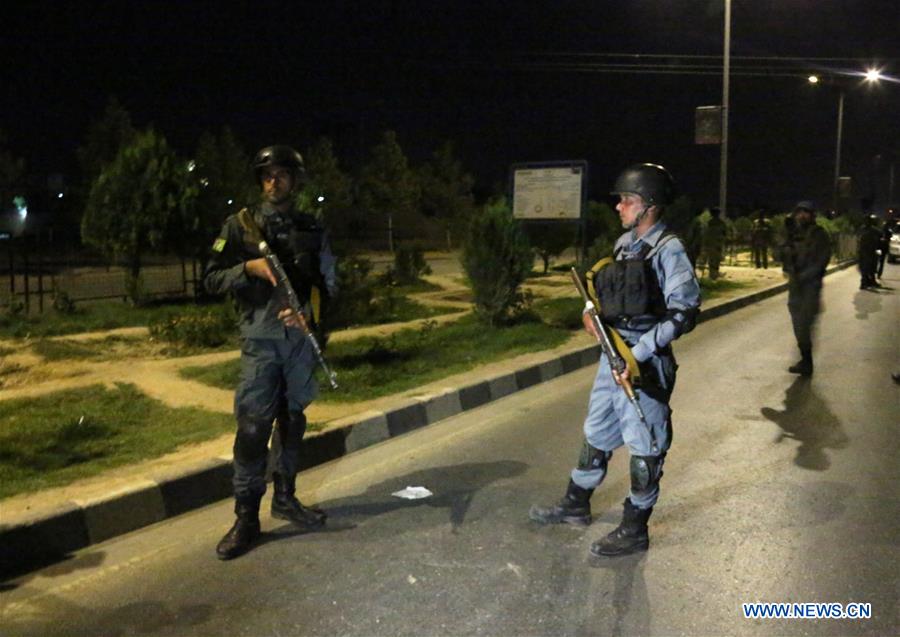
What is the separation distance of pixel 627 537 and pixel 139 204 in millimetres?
10397

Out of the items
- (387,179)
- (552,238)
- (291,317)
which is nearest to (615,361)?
(291,317)

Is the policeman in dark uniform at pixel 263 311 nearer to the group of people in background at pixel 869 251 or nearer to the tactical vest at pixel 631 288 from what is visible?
the tactical vest at pixel 631 288

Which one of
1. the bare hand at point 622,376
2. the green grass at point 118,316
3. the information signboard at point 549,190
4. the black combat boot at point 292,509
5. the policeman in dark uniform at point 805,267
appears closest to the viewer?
the bare hand at point 622,376

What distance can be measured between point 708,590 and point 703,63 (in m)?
22.8

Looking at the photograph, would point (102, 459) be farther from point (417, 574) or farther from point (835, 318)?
point (835, 318)

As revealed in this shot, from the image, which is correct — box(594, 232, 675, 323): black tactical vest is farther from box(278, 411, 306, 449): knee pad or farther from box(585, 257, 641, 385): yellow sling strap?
box(278, 411, 306, 449): knee pad

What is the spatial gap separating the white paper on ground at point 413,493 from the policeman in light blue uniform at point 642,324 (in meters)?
1.27

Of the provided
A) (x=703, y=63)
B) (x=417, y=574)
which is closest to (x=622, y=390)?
(x=417, y=574)

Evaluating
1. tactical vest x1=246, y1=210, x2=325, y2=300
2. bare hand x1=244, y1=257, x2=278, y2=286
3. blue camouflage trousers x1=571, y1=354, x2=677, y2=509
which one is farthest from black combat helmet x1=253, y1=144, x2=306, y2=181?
blue camouflage trousers x1=571, y1=354, x2=677, y2=509

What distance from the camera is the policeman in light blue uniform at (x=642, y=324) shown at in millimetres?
3912

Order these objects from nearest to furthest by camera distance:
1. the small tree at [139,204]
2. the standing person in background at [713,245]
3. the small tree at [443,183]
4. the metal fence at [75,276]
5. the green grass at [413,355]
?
the green grass at [413,355]
the small tree at [139,204]
the metal fence at [75,276]
the standing person in background at [713,245]
the small tree at [443,183]

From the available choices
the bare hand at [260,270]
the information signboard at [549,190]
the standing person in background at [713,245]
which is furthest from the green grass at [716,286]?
the bare hand at [260,270]

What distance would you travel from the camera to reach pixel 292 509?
4613mm

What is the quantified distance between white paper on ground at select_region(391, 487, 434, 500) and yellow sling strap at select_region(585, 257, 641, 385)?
170 centimetres
